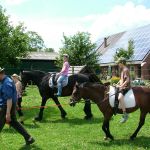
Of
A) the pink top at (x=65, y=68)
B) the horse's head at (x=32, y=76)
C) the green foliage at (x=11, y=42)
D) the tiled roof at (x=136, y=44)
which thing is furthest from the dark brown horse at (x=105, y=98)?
the tiled roof at (x=136, y=44)

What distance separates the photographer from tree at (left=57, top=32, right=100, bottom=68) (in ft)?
141

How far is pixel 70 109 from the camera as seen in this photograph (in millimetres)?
17266

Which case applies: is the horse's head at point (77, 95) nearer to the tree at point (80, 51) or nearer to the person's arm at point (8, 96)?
the person's arm at point (8, 96)

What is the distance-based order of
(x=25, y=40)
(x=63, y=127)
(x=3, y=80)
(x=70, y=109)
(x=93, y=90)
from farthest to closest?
(x=25, y=40)
(x=70, y=109)
(x=63, y=127)
(x=93, y=90)
(x=3, y=80)

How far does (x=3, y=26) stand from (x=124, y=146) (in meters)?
18.4

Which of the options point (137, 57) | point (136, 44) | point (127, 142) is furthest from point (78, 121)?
point (136, 44)

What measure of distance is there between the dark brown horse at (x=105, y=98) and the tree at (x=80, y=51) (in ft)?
101

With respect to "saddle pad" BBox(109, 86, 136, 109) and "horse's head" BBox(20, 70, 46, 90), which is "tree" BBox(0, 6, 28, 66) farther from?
"saddle pad" BBox(109, 86, 136, 109)

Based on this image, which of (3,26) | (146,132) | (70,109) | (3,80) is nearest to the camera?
(3,80)

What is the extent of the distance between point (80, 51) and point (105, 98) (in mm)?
33378

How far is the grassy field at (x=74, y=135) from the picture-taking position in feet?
31.5

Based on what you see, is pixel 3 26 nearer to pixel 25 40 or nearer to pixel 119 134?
pixel 25 40

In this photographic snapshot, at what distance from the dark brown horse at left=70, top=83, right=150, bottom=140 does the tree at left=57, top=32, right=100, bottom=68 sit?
30.9 metres

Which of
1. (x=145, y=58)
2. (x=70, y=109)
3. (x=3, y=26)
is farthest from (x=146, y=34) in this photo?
(x=70, y=109)
